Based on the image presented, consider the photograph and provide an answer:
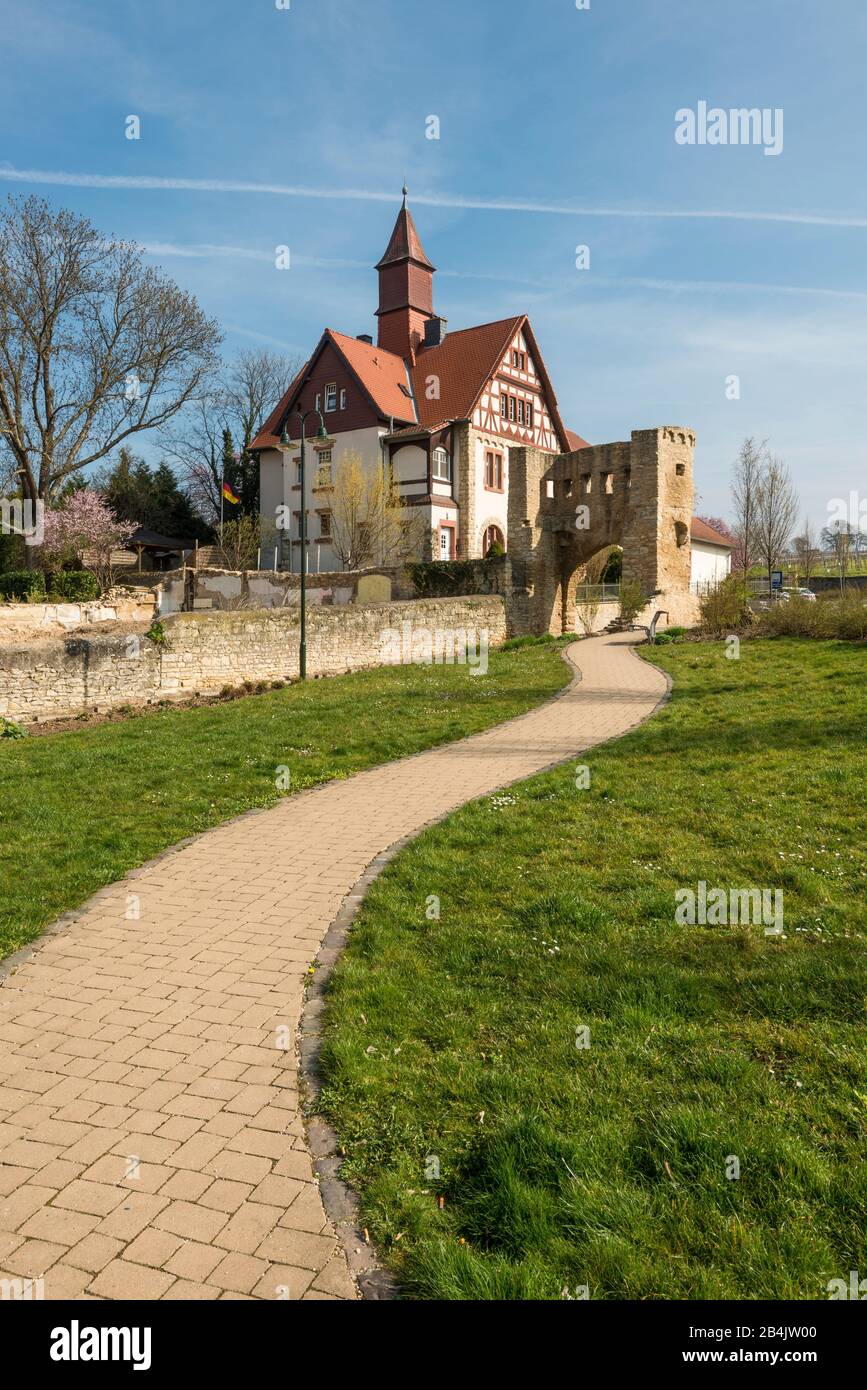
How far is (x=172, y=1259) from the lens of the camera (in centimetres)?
298

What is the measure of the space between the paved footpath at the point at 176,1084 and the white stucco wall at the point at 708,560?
50413 millimetres

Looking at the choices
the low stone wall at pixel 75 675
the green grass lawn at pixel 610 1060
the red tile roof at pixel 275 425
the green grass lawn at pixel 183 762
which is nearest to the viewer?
the green grass lawn at pixel 610 1060

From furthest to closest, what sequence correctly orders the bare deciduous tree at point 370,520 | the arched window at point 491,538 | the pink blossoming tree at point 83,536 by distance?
the arched window at point 491,538 → the bare deciduous tree at point 370,520 → the pink blossoming tree at point 83,536

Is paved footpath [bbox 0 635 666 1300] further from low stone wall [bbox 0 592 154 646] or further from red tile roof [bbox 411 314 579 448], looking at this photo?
red tile roof [bbox 411 314 579 448]

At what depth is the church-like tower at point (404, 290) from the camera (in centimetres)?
4572

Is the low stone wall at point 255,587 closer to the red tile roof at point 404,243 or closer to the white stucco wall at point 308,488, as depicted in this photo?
the white stucco wall at point 308,488

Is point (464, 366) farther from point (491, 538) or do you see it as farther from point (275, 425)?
point (275, 425)

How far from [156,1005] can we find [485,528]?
39.0 m

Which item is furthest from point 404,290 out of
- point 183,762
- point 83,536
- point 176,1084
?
point 176,1084

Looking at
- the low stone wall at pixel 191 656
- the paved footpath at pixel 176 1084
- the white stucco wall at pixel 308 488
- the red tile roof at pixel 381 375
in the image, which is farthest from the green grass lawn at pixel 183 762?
the red tile roof at pixel 381 375

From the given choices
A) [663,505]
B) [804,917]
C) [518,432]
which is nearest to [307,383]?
[518,432]

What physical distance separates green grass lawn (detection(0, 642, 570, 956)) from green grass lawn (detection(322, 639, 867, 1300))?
2.43 meters

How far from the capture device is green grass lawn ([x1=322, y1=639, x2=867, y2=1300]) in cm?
293
